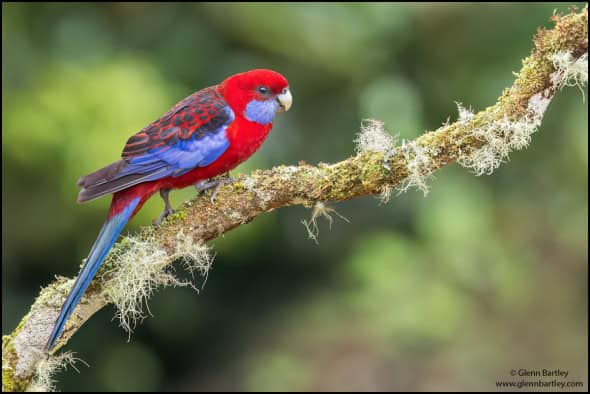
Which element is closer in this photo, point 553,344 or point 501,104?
point 501,104

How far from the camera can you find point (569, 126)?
180 inches

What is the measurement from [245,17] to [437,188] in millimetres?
1737

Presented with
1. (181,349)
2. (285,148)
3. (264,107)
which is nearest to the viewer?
(264,107)

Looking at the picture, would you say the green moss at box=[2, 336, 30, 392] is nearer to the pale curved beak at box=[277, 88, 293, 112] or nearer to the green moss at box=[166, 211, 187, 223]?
the green moss at box=[166, 211, 187, 223]

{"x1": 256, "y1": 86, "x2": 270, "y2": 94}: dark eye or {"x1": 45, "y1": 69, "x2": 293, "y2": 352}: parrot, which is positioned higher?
{"x1": 256, "y1": 86, "x2": 270, "y2": 94}: dark eye

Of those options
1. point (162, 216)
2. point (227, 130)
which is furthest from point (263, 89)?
point (162, 216)

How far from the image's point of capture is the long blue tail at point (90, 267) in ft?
6.89

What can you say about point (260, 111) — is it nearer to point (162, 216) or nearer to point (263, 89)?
point (263, 89)

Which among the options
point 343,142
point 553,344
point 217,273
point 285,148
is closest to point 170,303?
point 217,273

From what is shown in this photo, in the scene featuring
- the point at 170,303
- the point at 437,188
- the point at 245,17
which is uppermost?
the point at 245,17

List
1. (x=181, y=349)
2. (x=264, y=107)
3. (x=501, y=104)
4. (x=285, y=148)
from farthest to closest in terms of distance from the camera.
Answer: (x=181, y=349), (x=285, y=148), (x=264, y=107), (x=501, y=104)

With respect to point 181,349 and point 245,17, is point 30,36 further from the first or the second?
point 181,349

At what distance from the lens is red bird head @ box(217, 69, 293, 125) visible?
2.83 m

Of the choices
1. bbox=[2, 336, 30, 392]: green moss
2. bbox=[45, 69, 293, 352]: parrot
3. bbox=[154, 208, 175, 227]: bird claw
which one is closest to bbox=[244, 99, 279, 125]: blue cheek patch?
bbox=[45, 69, 293, 352]: parrot
